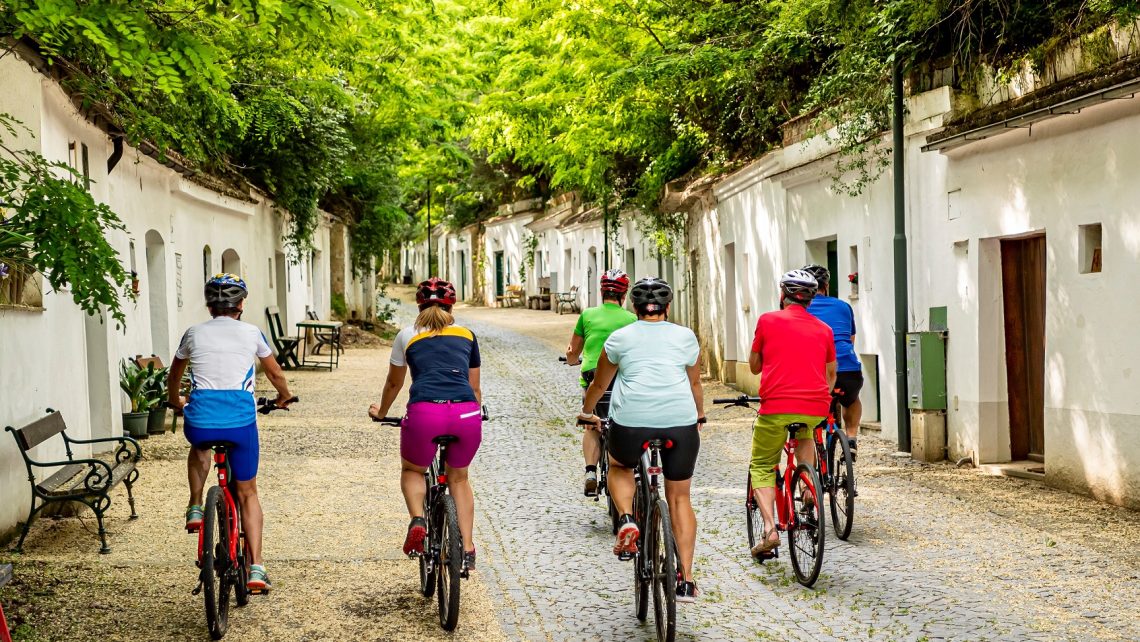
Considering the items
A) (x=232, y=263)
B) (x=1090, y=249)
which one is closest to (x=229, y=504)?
(x=1090, y=249)

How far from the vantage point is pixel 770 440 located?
7285mm

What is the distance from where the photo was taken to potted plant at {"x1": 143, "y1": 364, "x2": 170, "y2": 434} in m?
13.8

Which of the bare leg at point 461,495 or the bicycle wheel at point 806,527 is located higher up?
the bare leg at point 461,495

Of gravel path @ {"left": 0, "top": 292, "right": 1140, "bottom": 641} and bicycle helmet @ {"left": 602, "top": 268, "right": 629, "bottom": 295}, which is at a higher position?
bicycle helmet @ {"left": 602, "top": 268, "right": 629, "bottom": 295}

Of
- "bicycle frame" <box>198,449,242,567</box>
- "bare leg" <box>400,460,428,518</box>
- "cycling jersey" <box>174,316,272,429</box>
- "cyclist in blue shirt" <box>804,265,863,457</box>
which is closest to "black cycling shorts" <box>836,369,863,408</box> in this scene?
"cyclist in blue shirt" <box>804,265,863,457</box>

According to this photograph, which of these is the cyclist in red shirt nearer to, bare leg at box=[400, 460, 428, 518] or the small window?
bare leg at box=[400, 460, 428, 518]

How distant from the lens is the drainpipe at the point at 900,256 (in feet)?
40.1

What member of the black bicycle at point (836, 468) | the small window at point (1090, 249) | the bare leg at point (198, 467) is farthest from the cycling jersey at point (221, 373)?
the small window at point (1090, 249)

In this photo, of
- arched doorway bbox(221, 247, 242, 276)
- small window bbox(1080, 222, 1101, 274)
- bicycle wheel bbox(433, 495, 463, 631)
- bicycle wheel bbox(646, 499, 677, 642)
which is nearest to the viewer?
bicycle wheel bbox(646, 499, 677, 642)

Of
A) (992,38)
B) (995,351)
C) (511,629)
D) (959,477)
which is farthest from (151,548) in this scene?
(992,38)

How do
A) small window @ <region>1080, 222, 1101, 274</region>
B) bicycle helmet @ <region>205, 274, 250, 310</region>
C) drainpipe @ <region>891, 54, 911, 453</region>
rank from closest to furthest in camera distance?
bicycle helmet @ <region>205, 274, 250, 310</region>
small window @ <region>1080, 222, 1101, 274</region>
drainpipe @ <region>891, 54, 911, 453</region>

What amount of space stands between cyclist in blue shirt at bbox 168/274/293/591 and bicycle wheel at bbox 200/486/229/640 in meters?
0.23

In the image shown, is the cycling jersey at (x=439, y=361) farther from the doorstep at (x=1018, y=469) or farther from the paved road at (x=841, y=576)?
the doorstep at (x=1018, y=469)

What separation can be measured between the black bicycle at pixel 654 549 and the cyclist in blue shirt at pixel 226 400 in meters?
1.90
